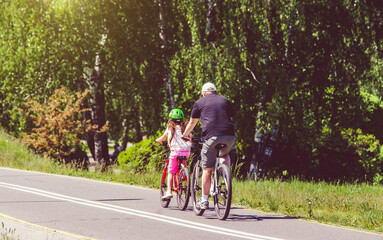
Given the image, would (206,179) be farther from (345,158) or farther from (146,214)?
(345,158)

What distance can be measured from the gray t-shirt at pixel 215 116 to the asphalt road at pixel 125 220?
138 centimetres

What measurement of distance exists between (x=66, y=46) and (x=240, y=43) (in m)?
6.18

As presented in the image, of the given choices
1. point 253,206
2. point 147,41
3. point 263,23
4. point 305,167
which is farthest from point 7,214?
point 305,167

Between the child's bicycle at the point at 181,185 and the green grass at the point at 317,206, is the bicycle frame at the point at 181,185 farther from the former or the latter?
the green grass at the point at 317,206

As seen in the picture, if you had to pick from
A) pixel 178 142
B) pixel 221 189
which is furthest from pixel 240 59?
pixel 221 189

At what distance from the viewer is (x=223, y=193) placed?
859 centimetres


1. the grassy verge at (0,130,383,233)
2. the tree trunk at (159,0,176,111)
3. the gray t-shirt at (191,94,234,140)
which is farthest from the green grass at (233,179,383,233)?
the tree trunk at (159,0,176,111)

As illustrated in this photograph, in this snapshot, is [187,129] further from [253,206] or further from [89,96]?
[89,96]

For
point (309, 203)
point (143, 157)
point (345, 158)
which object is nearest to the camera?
point (309, 203)

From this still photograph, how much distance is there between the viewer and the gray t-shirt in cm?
866

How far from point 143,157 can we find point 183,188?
837 cm

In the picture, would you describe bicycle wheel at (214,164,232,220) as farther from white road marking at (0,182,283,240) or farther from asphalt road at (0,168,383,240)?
white road marking at (0,182,283,240)

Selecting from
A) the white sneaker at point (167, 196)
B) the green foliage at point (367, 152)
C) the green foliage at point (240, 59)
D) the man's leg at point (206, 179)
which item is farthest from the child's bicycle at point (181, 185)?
the green foliage at point (367, 152)

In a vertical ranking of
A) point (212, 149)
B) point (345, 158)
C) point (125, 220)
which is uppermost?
point (345, 158)
